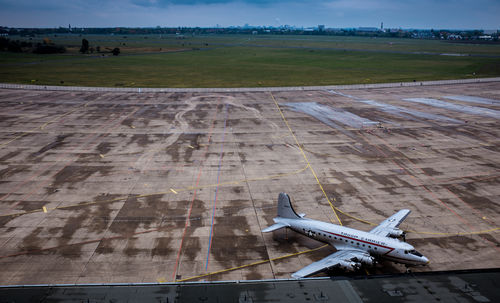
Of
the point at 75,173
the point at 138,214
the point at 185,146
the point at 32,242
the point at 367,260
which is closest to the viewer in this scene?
the point at 367,260

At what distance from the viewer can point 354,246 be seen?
29.7m

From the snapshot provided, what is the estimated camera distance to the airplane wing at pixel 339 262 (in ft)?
87.9

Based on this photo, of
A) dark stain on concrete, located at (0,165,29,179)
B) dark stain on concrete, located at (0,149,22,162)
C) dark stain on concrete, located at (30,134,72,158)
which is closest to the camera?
dark stain on concrete, located at (0,165,29,179)

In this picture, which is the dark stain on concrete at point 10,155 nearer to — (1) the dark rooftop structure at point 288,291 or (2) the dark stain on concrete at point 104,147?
(2) the dark stain on concrete at point 104,147

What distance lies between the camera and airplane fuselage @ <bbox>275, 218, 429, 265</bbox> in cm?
2803

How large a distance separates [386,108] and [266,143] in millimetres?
44407

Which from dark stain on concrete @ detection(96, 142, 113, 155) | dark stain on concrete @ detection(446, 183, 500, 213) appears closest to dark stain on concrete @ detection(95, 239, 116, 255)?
dark stain on concrete @ detection(96, 142, 113, 155)

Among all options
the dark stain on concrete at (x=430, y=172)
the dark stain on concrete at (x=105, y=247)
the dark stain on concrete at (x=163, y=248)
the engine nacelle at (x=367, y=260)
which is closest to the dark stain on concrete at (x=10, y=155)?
the dark stain on concrete at (x=105, y=247)

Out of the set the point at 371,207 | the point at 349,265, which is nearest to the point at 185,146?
the point at 371,207

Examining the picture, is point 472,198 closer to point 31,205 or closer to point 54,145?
point 31,205

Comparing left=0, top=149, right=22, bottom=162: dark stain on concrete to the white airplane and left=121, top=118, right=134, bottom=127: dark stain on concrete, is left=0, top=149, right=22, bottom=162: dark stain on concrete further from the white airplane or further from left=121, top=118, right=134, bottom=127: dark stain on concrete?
the white airplane

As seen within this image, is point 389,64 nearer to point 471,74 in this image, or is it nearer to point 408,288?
point 471,74

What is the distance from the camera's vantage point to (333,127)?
73.6m

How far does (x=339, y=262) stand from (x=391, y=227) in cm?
847
